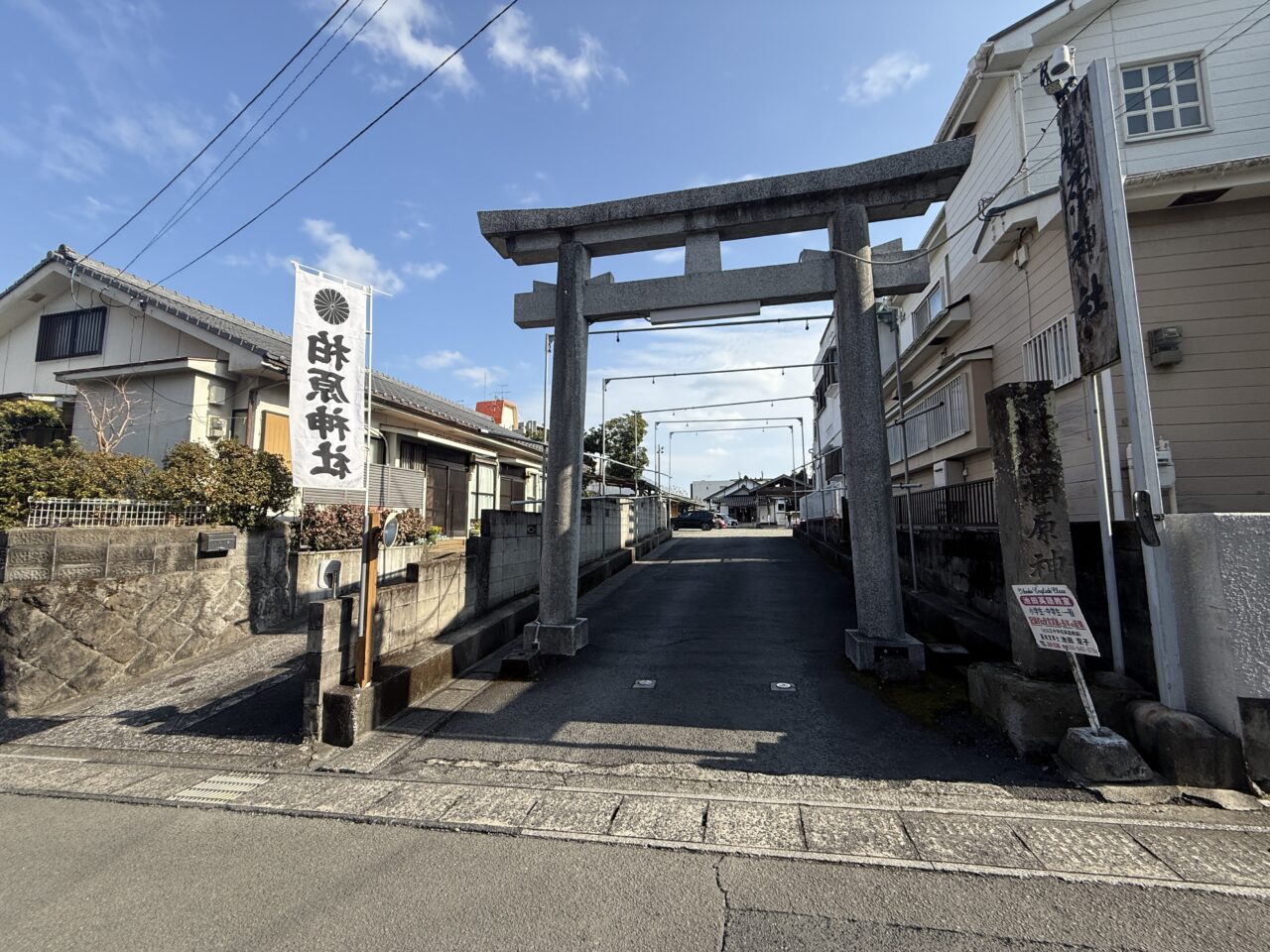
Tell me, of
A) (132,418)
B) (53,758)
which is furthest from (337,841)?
(132,418)

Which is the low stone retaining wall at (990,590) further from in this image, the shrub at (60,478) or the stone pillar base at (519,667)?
the shrub at (60,478)

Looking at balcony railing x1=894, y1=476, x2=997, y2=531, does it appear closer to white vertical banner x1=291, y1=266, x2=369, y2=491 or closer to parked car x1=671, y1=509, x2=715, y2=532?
white vertical banner x1=291, y1=266, x2=369, y2=491

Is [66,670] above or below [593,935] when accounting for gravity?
above

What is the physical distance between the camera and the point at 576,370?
7871 millimetres

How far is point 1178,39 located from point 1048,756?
476 inches

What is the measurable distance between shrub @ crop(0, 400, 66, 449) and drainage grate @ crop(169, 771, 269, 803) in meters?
10.9

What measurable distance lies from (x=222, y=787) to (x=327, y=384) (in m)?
3.86

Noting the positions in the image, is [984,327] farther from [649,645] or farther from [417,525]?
[417,525]

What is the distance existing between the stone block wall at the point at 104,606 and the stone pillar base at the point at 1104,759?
1022 centimetres

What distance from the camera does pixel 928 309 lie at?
15.9 metres

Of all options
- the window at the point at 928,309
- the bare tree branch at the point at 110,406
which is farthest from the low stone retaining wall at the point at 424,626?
the window at the point at 928,309

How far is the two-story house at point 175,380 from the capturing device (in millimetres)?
11180

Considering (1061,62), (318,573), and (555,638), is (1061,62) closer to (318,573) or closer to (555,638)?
(555,638)

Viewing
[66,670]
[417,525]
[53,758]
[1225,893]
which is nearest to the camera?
[1225,893]
